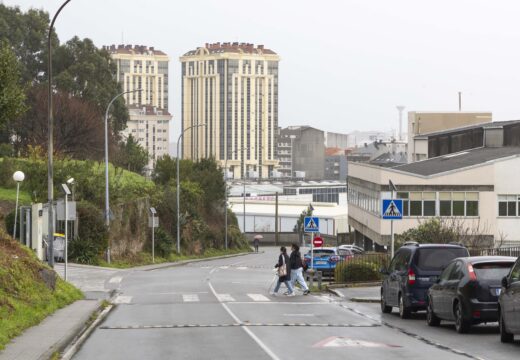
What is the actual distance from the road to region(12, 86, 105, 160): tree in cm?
4972

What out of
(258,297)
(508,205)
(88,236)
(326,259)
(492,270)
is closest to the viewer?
(492,270)

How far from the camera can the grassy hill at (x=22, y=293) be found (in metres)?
21.0

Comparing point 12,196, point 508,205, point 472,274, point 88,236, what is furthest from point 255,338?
point 508,205

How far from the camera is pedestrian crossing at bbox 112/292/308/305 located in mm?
31703

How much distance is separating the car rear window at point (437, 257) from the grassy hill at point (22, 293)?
27.9 feet

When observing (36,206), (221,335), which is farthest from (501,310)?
(36,206)

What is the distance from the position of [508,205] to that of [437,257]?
49322mm

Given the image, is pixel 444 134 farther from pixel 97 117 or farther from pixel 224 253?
pixel 97 117

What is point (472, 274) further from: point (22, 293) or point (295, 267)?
point (295, 267)

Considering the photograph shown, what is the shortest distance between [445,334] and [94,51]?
82.6 m

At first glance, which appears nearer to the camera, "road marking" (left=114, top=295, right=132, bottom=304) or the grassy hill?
the grassy hill

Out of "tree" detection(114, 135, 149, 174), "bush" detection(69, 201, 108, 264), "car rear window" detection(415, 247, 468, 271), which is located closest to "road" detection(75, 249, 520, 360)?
"car rear window" detection(415, 247, 468, 271)

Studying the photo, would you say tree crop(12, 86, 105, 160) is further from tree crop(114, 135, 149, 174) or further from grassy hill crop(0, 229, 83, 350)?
grassy hill crop(0, 229, 83, 350)

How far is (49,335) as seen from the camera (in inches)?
787
